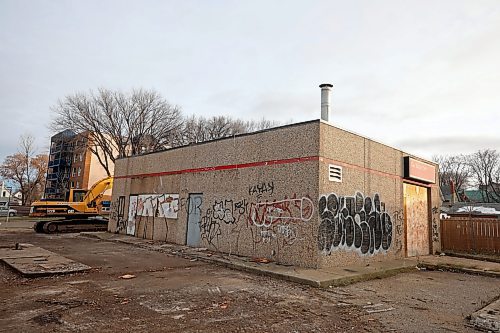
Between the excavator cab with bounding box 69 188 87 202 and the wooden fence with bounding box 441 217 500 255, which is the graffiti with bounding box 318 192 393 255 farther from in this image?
the excavator cab with bounding box 69 188 87 202

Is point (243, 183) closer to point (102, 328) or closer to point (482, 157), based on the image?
point (102, 328)

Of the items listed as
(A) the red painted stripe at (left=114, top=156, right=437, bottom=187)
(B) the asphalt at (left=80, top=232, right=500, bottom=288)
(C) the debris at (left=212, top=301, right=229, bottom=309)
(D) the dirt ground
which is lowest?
(D) the dirt ground

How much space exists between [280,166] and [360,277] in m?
4.13

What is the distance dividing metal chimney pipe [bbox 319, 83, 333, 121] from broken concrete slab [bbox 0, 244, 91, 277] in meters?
9.31

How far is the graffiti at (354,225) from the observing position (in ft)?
33.1

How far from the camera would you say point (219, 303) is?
6203mm

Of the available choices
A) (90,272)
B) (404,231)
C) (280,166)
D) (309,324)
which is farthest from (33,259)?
(404,231)

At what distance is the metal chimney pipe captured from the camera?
41.2 ft

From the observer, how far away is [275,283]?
823 cm

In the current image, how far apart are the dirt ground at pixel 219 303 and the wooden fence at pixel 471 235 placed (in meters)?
6.70

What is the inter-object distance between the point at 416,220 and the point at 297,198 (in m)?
7.89

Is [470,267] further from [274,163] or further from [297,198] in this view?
[274,163]

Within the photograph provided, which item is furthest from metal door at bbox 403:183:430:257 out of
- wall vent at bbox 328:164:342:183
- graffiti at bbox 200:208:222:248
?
graffiti at bbox 200:208:222:248

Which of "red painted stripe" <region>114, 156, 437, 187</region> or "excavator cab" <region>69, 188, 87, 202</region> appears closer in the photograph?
"red painted stripe" <region>114, 156, 437, 187</region>
